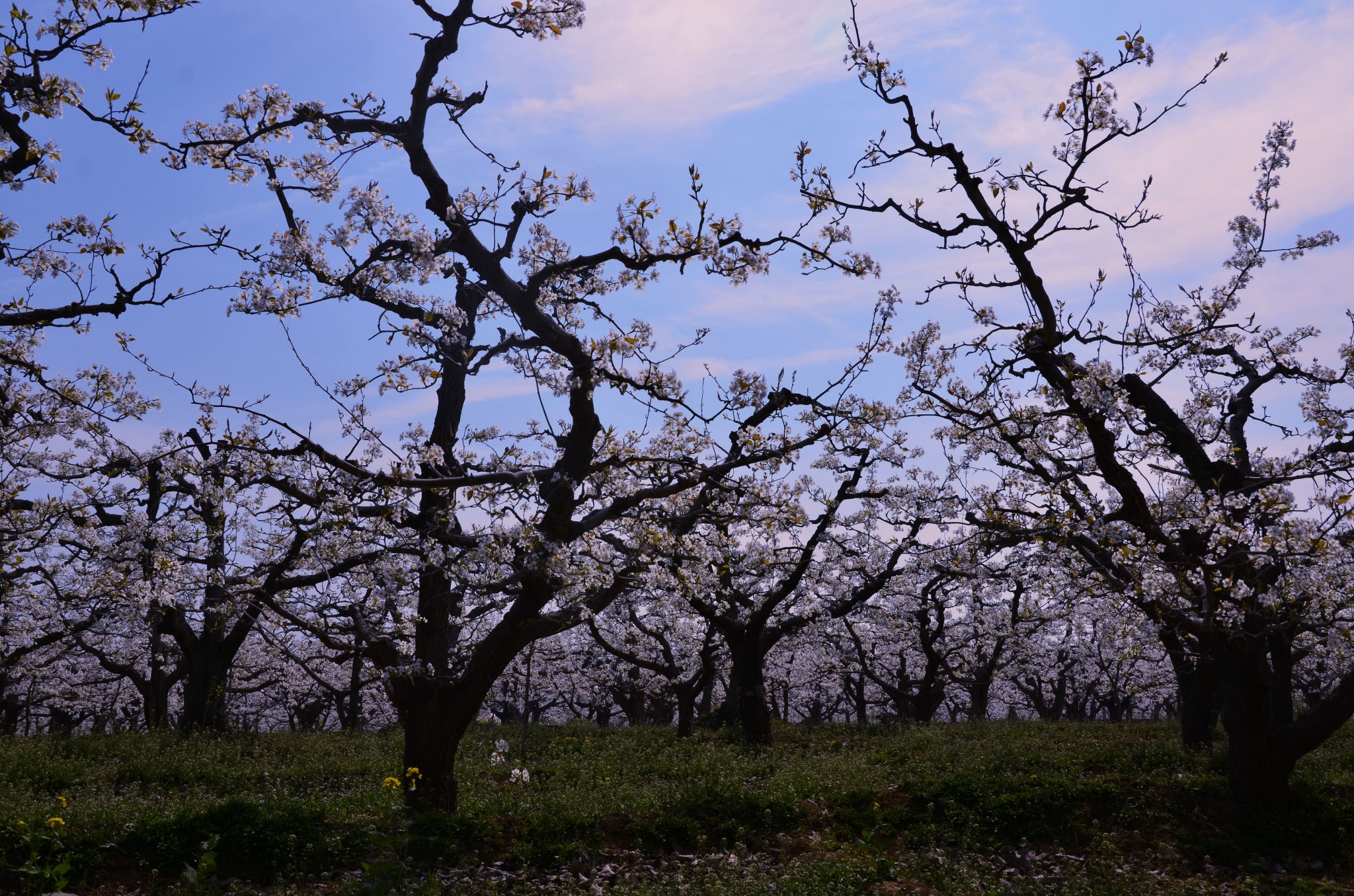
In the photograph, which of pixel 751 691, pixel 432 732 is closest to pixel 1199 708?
pixel 751 691

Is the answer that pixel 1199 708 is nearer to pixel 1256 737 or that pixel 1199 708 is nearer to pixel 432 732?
pixel 1256 737

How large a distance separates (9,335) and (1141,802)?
17.5 m

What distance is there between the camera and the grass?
375 inches

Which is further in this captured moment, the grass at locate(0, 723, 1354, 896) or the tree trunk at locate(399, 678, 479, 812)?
the tree trunk at locate(399, 678, 479, 812)

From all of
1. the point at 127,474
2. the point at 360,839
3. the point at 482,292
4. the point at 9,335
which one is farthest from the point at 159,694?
the point at 482,292

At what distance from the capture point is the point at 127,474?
46.9 ft

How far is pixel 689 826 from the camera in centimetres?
1144

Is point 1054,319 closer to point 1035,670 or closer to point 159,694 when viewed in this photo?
point 159,694

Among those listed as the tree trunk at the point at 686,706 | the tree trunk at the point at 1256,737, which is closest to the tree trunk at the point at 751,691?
the tree trunk at the point at 686,706

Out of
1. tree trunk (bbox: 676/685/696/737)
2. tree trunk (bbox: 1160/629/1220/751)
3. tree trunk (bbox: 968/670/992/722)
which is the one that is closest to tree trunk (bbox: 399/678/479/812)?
tree trunk (bbox: 676/685/696/737)

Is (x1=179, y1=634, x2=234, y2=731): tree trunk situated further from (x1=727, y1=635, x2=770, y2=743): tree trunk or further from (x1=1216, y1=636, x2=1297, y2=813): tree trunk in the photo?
(x1=1216, y1=636, x2=1297, y2=813): tree trunk

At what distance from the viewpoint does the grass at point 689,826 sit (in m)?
9.52

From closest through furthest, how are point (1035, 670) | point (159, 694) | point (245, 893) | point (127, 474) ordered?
1. point (245, 893)
2. point (127, 474)
3. point (159, 694)
4. point (1035, 670)

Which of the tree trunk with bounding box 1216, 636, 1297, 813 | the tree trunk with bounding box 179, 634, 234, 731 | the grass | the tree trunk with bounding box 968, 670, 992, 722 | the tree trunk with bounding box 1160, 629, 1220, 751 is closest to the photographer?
the grass
